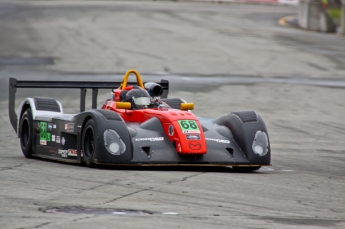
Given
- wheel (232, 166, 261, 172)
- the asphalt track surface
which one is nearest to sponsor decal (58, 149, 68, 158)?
the asphalt track surface

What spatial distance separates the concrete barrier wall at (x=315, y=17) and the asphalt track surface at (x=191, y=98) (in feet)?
4.58

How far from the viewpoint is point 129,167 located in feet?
37.3

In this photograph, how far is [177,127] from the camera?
11.2 metres

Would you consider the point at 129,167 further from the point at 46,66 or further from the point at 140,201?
the point at 46,66

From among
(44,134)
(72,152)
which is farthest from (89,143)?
(44,134)

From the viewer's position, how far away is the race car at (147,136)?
11.0 metres

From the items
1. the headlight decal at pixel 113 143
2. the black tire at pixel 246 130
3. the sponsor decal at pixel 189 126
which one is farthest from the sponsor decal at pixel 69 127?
the black tire at pixel 246 130

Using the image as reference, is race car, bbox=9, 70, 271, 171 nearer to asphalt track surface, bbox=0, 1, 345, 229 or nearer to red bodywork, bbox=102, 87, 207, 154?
red bodywork, bbox=102, 87, 207, 154

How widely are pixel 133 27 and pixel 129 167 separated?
26.5 meters

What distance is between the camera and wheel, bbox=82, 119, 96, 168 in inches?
440

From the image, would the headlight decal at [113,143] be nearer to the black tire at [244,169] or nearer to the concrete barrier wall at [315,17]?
the black tire at [244,169]

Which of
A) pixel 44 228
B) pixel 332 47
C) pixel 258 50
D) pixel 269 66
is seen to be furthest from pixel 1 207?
pixel 332 47

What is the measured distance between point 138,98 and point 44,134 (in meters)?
1.66

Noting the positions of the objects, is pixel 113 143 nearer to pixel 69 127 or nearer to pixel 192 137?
pixel 192 137
